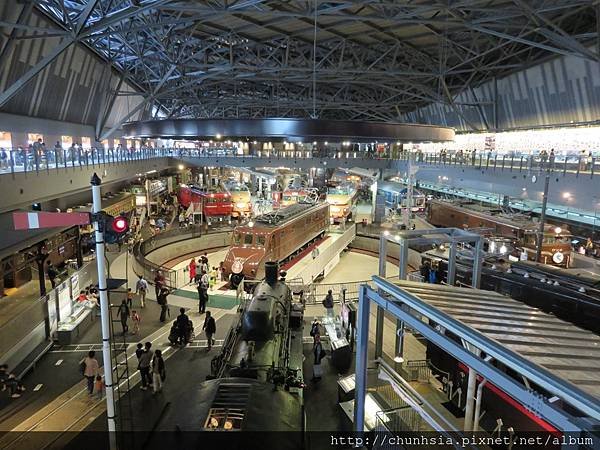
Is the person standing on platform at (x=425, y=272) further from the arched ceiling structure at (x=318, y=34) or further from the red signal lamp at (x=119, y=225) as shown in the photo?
the red signal lamp at (x=119, y=225)

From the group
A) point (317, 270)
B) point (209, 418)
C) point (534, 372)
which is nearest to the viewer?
point (534, 372)

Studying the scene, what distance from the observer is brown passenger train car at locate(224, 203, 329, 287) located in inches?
747

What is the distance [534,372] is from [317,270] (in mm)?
19055

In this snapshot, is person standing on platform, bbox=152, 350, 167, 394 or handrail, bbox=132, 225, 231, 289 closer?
person standing on platform, bbox=152, 350, 167, 394

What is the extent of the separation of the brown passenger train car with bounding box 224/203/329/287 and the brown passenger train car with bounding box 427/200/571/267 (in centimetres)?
968

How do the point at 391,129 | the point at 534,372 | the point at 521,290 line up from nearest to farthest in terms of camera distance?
the point at 534,372
the point at 391,129
the point at 521,290

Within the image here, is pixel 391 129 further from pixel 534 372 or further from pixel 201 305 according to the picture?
pixel 201 305

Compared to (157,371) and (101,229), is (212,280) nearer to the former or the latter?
(157,371)

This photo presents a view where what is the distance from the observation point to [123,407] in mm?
9625

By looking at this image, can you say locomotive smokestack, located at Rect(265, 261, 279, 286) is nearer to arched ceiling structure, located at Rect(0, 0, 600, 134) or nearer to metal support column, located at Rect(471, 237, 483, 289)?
metal support column, located at Rect(471, 237, 483, 289)

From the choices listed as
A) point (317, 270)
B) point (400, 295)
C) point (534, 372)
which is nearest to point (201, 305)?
point (317, 270)

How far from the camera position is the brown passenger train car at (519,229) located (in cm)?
2027

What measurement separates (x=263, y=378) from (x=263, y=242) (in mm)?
12007

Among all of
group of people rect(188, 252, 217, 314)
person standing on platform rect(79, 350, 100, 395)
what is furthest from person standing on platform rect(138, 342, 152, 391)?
group of people rect(188, 252, 217, 314)
